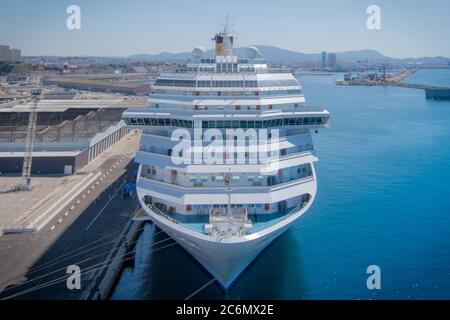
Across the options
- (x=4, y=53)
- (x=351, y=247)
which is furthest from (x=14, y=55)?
(x=351, y=247)

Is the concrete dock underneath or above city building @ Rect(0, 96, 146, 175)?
underneath

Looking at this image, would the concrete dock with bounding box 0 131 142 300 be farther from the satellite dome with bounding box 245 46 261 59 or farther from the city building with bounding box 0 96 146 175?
the satellite dome with bounding box 245 46 261 59

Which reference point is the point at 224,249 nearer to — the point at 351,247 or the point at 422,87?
the point at 351,247

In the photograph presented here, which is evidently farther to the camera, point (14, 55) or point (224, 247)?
point (14, 55)

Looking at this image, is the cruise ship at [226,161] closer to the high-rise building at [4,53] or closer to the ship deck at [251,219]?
the ship deck at [251,219]

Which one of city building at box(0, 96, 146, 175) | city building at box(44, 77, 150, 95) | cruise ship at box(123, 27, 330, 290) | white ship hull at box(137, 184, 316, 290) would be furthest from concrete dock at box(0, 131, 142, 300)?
city building at box(44, 77, 150, 95)

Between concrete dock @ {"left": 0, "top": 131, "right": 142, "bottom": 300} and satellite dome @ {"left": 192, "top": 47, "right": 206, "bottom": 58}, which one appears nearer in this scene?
concrete dock @ {"left": 0, "top": 131, "right": 142, "bottom": 300}

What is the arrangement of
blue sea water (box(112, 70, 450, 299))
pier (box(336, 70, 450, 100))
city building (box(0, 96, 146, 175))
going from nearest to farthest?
blue sea water (box(112, 70, 450, 299)) → city building (box(0, 96, 146, 175)) → pier (box(336, 70, 450, 100))
